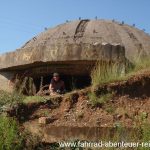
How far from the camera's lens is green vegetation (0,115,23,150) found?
5.95 m

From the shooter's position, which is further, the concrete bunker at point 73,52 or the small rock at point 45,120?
the concrete bunker at point 73,52

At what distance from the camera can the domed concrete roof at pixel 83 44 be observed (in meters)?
11.1

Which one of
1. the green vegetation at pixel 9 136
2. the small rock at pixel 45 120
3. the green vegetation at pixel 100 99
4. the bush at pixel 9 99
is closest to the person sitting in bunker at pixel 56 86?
the bush at pixel 9 99

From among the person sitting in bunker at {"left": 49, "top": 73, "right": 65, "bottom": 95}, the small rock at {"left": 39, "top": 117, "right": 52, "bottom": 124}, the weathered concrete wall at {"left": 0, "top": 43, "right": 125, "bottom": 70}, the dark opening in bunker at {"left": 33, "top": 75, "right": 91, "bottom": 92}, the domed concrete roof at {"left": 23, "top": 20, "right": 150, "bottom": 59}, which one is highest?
the domed concrete roof at {"left": 23, "top": 20, "right": 150, "bottom": 59}

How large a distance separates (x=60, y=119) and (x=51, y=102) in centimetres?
76

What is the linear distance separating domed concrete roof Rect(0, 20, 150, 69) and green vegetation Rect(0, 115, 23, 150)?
16.6ft

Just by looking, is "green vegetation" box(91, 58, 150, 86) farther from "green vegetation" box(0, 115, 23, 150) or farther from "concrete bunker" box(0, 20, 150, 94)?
"green vegetation" box(0, 115, 23, 150)

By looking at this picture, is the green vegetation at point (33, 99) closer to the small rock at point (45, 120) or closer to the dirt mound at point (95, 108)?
the dirt mound at point (95, 108)

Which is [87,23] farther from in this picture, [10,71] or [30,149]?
[30,149]

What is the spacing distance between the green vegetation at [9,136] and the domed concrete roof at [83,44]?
5070 mm

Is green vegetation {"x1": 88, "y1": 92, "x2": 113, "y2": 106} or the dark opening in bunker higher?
the dark opening in bunker

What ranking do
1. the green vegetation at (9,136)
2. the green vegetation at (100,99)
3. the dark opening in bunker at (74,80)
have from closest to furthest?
1. the green vegetation at (9,136)
2. the green vegetation at (100,99)
3. the dark opening in bunker at (74,80)

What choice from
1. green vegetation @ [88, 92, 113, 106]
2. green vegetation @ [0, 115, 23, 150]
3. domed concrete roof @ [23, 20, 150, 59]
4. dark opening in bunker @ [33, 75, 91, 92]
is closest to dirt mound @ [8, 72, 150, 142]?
green vegetation @ [88, 92, 113, 106]

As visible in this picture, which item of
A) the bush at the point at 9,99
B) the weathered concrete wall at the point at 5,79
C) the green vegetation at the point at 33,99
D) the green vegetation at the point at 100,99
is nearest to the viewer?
the green vegetation at the point at 100,99
